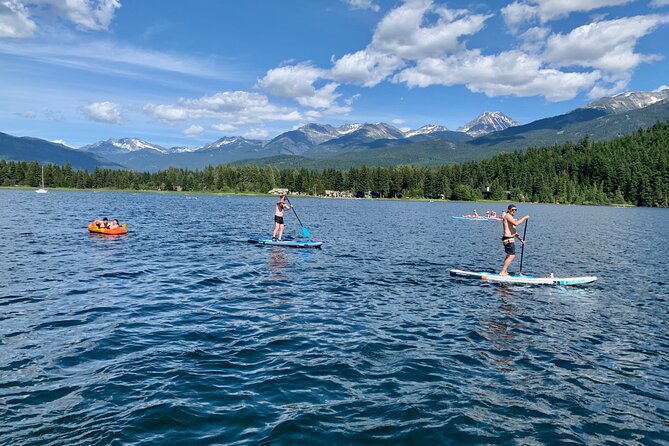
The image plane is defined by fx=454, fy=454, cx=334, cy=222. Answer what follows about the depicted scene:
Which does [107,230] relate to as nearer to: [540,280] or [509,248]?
[509,248]

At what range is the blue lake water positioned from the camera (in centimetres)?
1051

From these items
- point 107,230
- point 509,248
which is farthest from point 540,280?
point 107,230

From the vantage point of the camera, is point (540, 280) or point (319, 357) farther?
point (540, 280)

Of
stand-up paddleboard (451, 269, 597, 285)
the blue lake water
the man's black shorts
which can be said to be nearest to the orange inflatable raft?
the blue lake water

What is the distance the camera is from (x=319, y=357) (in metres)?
14.8

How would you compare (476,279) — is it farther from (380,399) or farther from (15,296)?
(15,296)

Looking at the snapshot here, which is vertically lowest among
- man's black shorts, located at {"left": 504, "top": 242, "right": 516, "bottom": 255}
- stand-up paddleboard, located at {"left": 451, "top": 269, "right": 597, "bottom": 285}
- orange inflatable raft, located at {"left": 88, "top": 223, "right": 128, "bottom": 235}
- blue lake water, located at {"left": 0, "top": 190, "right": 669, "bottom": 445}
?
blue lake water, located at {"left": 0, "top": 190, "right": 669, "bottom": 445}

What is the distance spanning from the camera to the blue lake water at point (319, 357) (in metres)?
10.5

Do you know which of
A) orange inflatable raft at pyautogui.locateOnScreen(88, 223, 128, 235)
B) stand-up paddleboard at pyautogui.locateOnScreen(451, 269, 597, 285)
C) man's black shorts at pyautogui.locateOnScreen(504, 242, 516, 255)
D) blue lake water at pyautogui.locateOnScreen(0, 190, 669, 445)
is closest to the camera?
blue lake water at pyautogui.locateOnScreen(0, 190, 669, 445)

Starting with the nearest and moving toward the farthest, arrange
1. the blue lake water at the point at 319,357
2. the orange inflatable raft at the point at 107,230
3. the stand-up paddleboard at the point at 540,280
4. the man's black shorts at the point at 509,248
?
1. the blue lake water at the point at 319,357
2. the stand-up paddleboard at the point at 540,280
3. the man's black shorts at the point at 509,248
4. the orange inflatable raft at the point at 107,230

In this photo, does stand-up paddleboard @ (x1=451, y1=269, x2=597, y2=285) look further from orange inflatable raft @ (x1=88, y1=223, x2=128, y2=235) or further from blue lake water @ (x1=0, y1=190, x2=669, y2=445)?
orange inflatable raft @ (x1=88, y1=223, x2=128, y2=235)

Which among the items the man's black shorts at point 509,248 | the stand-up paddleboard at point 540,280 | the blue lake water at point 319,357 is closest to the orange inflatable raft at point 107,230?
the blue lake water at point 319,357

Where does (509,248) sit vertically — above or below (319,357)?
above

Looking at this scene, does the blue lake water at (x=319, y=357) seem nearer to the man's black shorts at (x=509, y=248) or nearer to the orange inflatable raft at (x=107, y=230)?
the man's black shorts at (x=509, y=248)
